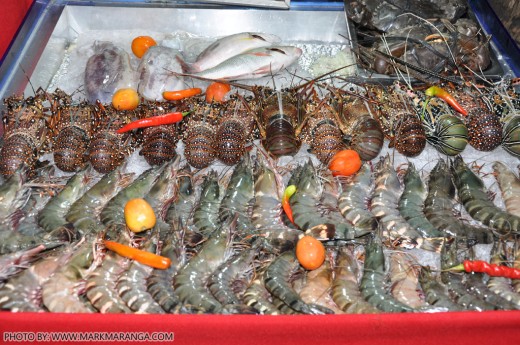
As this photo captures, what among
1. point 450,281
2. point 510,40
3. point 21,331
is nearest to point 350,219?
point 450,281

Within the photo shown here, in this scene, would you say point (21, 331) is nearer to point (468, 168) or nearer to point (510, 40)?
point (468, 168)

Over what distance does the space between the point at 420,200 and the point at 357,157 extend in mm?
447

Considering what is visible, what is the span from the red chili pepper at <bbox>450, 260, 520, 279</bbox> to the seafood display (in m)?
0.01

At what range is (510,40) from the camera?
3.85m

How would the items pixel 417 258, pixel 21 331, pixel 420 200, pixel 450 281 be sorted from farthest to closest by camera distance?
pixel 420 200, pixel 417 258, pixel 450 281, pixel 21 331

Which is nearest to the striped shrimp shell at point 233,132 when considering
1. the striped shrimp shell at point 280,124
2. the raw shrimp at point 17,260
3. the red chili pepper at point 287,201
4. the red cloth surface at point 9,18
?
the striped shrimp shell at point 280,124

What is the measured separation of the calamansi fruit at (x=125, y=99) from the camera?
348 centimetres

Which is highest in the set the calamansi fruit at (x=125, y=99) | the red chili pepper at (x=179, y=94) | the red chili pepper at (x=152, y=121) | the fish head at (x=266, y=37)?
the fish head at (x=266, y=37)

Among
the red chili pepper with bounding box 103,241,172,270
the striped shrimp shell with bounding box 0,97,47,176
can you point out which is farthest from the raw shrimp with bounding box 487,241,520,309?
the striped shrimp shell with bounding box 0,97,47,176

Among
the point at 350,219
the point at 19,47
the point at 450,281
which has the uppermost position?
the point at 19,47

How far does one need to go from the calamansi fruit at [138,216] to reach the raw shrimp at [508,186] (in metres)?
2.07

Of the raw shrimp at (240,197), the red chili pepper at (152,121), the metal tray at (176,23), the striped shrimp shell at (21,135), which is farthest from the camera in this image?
the metal tray at (176,23)

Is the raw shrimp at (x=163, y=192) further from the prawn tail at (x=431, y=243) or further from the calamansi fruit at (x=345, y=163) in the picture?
the prawn tail at (x=431, y=243)

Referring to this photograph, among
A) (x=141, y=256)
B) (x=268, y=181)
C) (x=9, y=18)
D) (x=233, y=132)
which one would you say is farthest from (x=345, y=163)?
(x=9, y=18)
